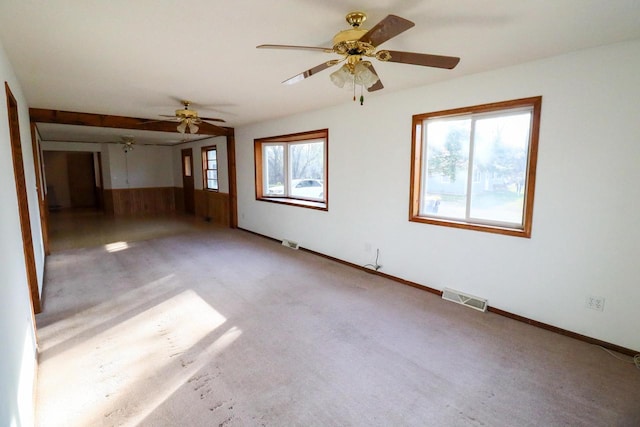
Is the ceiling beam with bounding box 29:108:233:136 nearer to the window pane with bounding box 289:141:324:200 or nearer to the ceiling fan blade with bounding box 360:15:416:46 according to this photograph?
the window pane with bounding box 289:141:324:200

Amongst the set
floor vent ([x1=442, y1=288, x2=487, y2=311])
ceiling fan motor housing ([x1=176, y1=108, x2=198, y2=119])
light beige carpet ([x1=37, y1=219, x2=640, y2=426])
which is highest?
ceiling fan motor housing ([x1=176, y1=108, x2=198, y2=119])

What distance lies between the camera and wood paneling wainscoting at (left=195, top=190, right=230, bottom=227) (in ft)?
24.8

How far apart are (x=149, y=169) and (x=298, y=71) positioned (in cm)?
871


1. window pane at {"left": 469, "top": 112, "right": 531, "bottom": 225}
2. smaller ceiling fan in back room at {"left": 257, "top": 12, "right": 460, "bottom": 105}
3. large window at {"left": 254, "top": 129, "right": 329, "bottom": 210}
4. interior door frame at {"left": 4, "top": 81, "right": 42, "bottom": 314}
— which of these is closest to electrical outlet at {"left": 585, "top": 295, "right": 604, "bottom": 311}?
window pane at {"left": 469, "top": 112, "right": 531, "bottom": 225}

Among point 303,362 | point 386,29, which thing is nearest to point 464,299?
A: point 303,362

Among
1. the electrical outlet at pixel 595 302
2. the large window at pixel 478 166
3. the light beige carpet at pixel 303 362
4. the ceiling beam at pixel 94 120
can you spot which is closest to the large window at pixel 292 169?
the ceiling beam at pixel 94 120

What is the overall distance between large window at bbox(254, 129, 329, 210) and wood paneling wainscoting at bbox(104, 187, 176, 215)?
5478 millimetres

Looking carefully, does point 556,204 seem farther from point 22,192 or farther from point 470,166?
point 22,192

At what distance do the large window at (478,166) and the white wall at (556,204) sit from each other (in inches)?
3.3

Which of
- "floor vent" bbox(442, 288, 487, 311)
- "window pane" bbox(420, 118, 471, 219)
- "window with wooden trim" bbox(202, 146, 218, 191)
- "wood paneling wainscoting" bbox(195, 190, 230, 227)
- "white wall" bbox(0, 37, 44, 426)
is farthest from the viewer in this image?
"window with wooden trim" bbox(202, 146, 218, 191)

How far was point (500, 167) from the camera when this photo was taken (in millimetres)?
3043

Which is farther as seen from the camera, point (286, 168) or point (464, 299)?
point (286, 168)

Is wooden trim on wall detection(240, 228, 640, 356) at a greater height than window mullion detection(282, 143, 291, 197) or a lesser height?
lesser

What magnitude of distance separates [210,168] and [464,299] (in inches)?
276
